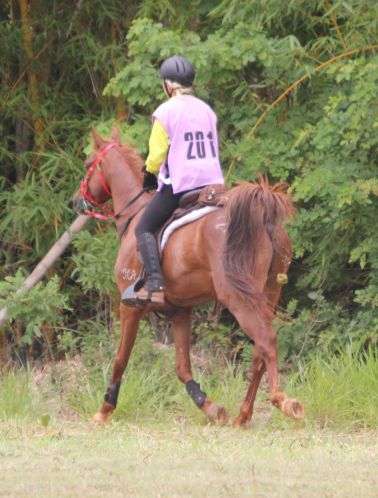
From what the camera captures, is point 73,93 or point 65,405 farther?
point 73,93

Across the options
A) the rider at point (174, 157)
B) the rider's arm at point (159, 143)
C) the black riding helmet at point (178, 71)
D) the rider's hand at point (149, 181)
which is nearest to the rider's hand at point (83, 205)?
the rider's hand at point (149, 181)

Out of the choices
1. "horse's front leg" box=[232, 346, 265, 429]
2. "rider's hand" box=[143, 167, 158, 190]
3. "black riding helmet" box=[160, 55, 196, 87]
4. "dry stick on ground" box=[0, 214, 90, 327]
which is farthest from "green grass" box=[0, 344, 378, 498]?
"black riding helmet" box=[160, 55, 196, 87]

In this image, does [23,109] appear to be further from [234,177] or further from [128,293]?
[128,293]

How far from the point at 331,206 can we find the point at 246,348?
1709 mm

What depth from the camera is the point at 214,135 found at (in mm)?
8633

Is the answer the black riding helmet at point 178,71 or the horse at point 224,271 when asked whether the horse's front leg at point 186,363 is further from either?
the black riding helmet at point 178,71

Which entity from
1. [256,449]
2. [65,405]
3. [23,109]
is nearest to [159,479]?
[256,449]

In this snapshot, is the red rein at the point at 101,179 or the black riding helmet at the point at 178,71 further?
the red rein at the point at 101,179

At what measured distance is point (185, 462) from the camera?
6.59 m

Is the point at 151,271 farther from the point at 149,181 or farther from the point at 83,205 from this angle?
the point at 83,205

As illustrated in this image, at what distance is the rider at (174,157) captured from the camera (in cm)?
845

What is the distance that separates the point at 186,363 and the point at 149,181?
1423mm

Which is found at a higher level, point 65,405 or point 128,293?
point 128,293

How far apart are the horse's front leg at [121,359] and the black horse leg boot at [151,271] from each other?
0.43 metres
